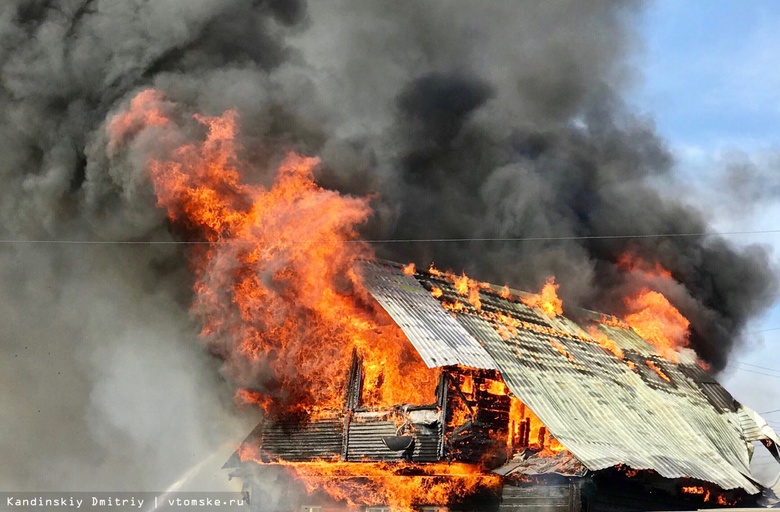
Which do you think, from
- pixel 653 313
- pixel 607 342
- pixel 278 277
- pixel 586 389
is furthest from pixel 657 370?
pixel 278 277

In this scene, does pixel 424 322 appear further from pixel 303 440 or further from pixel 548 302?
pixel 548 302

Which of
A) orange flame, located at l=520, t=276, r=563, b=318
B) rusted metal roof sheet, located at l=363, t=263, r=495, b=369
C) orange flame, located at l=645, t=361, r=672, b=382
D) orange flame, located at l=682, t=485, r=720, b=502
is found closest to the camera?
rusted metal roof sheet, located at l=363, t=263, r=495, b=369

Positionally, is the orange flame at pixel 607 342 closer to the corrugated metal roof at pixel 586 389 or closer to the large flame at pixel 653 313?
the corrugated metal roof at pixel 586 389

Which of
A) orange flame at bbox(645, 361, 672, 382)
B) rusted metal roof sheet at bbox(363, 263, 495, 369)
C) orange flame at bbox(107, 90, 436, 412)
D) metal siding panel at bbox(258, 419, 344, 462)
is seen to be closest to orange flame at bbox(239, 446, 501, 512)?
metal siding panel at bbox(258, 419, 344, 462)

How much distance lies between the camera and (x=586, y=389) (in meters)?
19.9

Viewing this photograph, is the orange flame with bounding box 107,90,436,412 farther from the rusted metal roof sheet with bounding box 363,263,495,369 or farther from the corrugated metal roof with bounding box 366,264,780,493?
the corrugated metal roof with bounding box 366,264,780,493

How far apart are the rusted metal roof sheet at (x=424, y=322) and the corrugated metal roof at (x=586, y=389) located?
0.03 metres

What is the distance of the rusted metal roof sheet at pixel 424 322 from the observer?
16688 millimetres

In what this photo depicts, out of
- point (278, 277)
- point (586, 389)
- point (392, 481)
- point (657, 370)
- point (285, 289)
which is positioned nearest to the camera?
point (278, 277)

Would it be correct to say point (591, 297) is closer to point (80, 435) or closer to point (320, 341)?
point (320, 341)

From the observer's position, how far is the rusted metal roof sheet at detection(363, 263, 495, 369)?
16.7 meters

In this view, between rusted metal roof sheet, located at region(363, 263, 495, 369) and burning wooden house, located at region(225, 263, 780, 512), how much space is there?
1.6 inches

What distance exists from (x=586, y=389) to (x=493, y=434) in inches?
138

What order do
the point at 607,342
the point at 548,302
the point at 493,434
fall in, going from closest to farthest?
the point at 493,434 < the point at 607,342 < the point at 548,302
